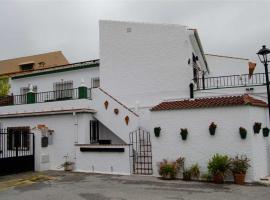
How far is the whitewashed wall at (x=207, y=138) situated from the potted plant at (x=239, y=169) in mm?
324

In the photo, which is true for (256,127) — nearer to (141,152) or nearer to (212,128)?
(212,128)

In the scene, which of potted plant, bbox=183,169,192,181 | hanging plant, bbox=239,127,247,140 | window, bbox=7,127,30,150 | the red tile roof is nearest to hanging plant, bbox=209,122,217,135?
the red tile roof

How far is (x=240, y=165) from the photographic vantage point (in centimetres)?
1080

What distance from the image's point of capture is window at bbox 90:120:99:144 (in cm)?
1617

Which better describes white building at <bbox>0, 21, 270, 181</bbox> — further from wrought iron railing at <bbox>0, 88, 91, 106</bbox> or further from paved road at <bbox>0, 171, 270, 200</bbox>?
paved road at <bbox>0, 171, 270, 200</bbox>

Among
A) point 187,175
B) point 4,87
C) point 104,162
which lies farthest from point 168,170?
point 4,87

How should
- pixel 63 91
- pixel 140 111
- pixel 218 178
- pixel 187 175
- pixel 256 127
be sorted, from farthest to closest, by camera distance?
pixel 63 91 < pixel 140 111 < pixel 187 175 < pixel 256 127 < pixel 218 178

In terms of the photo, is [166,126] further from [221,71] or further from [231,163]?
[221,71]

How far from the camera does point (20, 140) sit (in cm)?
1709

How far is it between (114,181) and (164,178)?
80.7 inches

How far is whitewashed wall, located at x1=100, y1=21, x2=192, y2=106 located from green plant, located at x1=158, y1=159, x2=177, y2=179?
5.18 m

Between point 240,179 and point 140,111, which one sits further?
point 140,111

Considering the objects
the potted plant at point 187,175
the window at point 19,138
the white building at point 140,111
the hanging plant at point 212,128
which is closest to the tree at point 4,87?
the white building at point 140,111

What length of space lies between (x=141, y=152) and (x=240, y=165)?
5.08 meters
